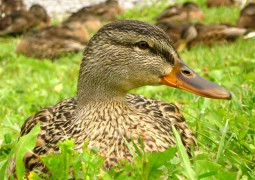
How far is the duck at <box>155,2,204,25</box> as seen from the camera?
9812mm

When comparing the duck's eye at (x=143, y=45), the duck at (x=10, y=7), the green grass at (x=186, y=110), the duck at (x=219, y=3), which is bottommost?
the duck at (x=10, y=7)

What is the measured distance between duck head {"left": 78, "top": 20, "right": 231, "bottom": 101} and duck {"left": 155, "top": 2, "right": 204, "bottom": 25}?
656cm

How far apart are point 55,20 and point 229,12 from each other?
10.1ft

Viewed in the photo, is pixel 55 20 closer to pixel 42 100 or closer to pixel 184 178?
pixel 42 100

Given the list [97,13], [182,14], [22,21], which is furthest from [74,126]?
[97,13]

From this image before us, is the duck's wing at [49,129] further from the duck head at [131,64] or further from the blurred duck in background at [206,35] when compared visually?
the blurred duck in background at [206,35]

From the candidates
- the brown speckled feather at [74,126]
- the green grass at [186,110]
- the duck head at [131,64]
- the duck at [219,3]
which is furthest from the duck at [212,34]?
the duck head at [131,64]

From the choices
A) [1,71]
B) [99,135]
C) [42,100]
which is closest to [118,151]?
[99,135]

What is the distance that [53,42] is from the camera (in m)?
8.42

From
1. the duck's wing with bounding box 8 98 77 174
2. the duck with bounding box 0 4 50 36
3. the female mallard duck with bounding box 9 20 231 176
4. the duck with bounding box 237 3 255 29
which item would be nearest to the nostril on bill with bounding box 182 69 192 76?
the female mallard duck with bounding box 9 20 231 176

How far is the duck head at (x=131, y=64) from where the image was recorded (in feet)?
10.5

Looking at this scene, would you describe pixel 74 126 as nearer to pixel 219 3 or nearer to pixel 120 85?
pixel 120 85

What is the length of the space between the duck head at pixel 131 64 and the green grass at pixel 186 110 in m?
0.27

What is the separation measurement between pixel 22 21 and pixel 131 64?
7141mm
